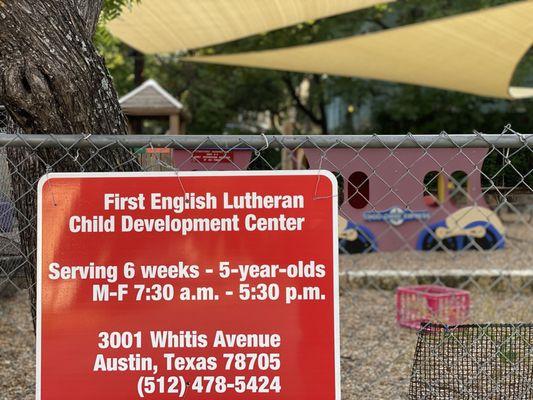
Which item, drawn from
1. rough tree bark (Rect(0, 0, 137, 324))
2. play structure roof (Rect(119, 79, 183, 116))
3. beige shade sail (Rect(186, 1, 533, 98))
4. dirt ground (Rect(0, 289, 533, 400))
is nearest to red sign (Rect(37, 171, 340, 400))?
rough tree bark (Rect(0, 0, 137, 324))

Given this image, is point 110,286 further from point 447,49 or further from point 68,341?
point 447,49

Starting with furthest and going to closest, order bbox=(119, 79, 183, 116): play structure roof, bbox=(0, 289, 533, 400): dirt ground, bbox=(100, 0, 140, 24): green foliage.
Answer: bbox=(119, 79, 183, 116): play structure roof < bbox=(100, 0, 140, 24): green foliage < bbox=(0, 289, 533, 400): dirt ground

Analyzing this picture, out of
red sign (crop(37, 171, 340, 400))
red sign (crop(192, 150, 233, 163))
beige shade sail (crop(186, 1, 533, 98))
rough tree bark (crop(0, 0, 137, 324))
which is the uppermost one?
beige shade sail (crop(186, 1, 533, 98))

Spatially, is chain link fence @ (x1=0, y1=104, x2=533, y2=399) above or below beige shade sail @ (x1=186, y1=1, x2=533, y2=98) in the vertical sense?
below

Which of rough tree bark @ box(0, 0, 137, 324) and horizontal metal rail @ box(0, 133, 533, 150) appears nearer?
horizontal metal rail @ box(0, 133, 533, 150)

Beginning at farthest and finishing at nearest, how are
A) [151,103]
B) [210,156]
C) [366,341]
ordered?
[151,103] < [366,341] < [210,156]

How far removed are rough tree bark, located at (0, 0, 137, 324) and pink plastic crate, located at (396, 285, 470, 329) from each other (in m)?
4.06

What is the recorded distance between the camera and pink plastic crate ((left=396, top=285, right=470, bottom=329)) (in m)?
6.49

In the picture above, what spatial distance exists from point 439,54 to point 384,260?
2752 mm

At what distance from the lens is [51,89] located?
2.71 m

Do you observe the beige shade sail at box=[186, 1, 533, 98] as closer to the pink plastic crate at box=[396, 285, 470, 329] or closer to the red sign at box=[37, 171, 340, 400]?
the pink plastic crate at box=[396, 285, 470, 329]

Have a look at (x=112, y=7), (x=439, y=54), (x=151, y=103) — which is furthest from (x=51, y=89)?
(x=151, y=103)

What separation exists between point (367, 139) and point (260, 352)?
755 millimetres

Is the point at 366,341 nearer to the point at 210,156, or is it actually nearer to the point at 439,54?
the point at 210,156
